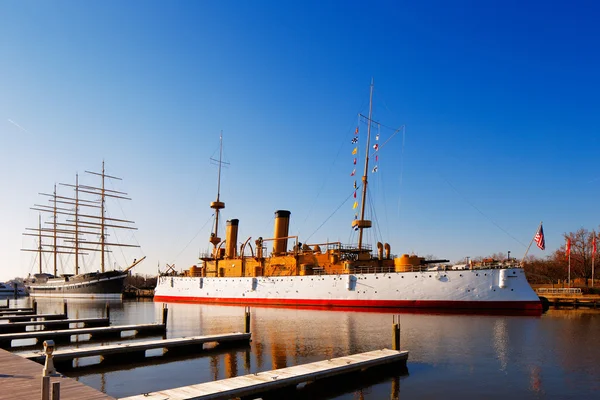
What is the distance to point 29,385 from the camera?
10406 mm

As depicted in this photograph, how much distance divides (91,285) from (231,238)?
33.8m

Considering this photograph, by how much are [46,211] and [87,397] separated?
3637 inches

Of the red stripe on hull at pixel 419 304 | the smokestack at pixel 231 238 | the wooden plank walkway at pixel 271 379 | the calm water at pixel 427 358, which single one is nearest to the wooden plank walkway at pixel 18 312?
the calm water at pixel 427 358

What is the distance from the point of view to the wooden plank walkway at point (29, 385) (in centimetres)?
942

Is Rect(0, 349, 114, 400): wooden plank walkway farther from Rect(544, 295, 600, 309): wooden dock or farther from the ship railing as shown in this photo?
the ship railing

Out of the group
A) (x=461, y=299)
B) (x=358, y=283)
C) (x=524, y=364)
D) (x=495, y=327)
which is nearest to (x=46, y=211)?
(x=358, y=283)

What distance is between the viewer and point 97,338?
2512cm

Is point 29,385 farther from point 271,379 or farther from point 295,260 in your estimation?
point 295,260

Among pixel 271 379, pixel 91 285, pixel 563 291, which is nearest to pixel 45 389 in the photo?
pixel 271 379

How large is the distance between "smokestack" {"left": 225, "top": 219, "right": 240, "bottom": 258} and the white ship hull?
5882 millimetres

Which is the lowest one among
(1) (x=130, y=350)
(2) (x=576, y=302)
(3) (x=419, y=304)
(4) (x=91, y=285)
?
(4) (x=91, y=285)

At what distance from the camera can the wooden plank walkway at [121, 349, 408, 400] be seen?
10.8m

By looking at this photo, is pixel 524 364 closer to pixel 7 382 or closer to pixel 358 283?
pixel 7 382

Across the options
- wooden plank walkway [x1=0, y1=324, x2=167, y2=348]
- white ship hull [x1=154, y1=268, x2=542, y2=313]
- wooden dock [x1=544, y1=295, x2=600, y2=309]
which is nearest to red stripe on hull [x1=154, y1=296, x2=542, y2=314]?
white ship hull [x1=154, y1=268, x2=542, y2=313]
